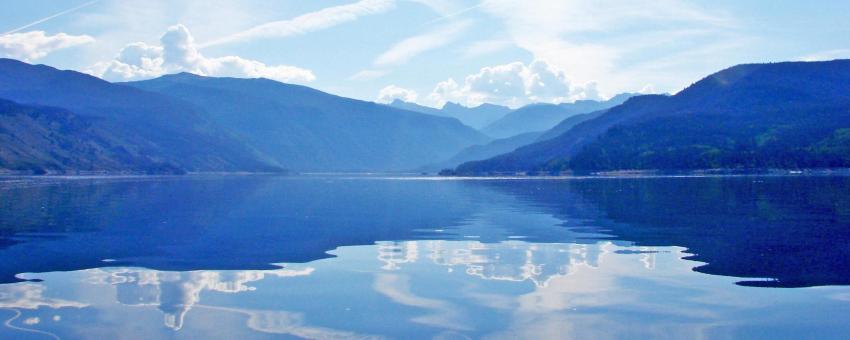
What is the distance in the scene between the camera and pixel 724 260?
126 feet

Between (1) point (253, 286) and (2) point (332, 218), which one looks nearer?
(1) point (253, 286)

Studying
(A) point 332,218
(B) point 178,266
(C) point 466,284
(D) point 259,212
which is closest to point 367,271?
(C) point 466,284

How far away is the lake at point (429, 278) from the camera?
24.4 m

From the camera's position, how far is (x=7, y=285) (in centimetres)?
3119

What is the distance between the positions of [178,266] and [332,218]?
32841 mm

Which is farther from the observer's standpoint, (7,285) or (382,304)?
(7,285)

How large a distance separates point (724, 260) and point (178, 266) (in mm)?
26697

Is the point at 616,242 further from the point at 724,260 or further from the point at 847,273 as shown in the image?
the point at 847,273

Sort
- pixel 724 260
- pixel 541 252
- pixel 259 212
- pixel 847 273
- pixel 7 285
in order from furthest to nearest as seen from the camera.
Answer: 1. pixel 259 212
2. pixel 541 252
3. pixel 724 260
4. pixel 847 273
5. pixel 7 285

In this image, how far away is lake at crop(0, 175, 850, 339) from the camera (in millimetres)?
24375

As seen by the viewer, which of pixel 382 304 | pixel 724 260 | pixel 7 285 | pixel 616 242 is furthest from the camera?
pixel 616 242

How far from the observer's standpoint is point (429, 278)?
3356cm

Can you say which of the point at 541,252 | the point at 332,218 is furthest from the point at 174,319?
the point at 332,218

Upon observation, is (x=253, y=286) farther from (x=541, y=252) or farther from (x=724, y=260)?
(x=724, y=260)
